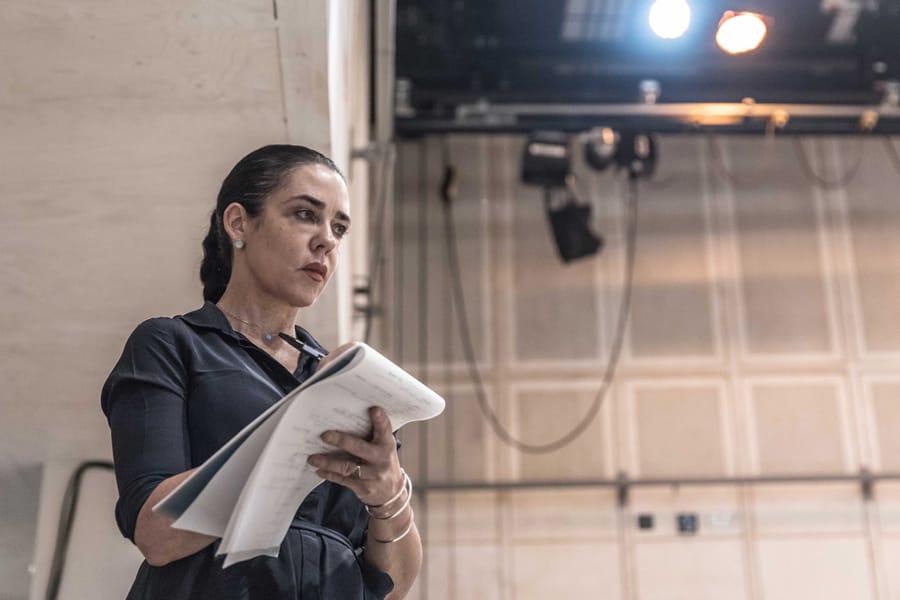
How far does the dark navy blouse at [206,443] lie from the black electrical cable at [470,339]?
503 centimetres

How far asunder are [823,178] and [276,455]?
6.35 meters

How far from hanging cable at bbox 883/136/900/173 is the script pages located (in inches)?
252

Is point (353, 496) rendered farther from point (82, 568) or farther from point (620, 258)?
point (620, 258)

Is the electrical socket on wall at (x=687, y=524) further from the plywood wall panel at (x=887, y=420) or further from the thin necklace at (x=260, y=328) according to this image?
the thin necklace at (x=260, y=328)

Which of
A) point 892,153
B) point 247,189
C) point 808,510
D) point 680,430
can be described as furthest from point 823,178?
point 247,189

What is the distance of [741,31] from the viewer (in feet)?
15.5

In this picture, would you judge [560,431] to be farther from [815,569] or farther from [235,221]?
[235,221]

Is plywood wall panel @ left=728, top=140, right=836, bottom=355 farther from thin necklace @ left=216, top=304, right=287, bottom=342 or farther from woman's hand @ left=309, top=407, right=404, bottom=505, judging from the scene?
woman's hand @ left=309, top=407, right=404, bottom=505

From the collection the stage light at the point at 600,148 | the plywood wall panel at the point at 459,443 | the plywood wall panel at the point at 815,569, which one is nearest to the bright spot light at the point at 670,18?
the stage light at the point at 600,148

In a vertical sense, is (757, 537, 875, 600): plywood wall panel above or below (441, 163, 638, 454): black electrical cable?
below

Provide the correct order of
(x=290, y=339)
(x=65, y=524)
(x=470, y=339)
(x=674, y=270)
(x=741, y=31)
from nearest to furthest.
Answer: (x=290, y=339), (x=65, y=524), (x=741, y=31), (x=470, y=339), (x=674, y=270)

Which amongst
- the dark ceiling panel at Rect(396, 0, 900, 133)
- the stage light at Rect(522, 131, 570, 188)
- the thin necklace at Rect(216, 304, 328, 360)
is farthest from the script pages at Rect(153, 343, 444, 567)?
the stage light at Rect(522, 131, 570, 188)

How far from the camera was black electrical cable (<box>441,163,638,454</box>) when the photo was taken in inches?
246

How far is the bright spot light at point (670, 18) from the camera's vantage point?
4480 millimetres
